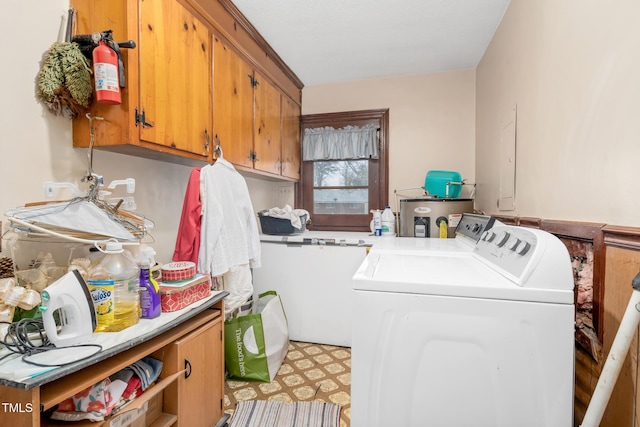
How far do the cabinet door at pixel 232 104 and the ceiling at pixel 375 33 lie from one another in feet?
1.17

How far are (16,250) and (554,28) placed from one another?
239cm

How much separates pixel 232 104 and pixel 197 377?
1628mm

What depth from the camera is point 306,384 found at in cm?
199

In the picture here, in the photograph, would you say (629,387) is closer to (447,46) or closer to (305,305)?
(305,305)

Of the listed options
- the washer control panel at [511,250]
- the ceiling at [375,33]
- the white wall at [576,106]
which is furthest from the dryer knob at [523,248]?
the ceiling at [375,33]

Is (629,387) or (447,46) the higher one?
(447,46)

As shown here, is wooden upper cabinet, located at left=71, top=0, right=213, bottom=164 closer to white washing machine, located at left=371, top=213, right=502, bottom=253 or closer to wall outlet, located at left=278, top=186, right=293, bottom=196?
white washing machine, located at left=371, top=213, right=502, bottom=253

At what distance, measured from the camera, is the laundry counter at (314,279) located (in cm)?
246

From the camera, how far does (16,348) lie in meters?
0.88

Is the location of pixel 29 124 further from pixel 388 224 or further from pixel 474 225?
pixel 388 224

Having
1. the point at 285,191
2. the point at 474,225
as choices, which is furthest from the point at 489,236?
the point at 285,191

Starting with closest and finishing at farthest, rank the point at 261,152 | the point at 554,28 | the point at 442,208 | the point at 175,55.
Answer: the point at 554,28, the point at 175,55, the point at 442,208, the point at 261,152

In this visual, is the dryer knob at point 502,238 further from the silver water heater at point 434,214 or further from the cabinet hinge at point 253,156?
the cabinet hinge at point 253,156

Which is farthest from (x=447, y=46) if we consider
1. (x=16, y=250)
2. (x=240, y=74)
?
(x=16, y=250)
